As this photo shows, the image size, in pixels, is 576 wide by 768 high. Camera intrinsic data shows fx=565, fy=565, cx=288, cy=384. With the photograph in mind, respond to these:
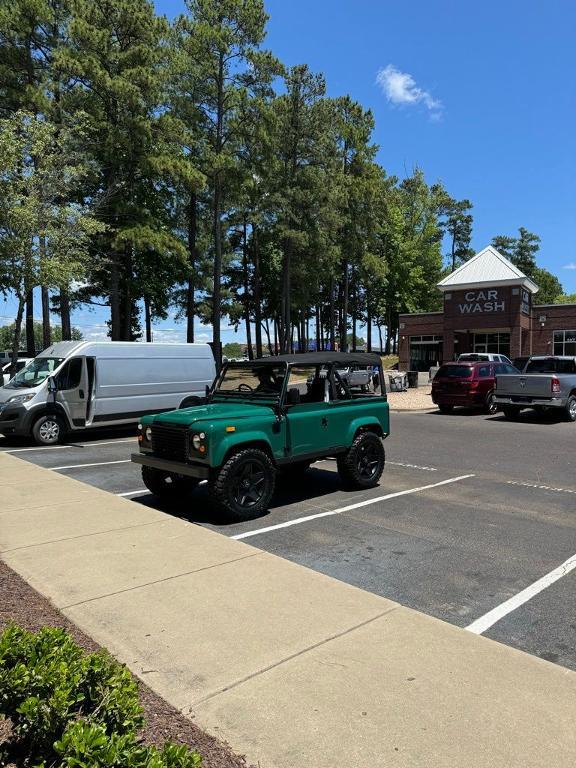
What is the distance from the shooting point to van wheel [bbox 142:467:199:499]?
7336 mm

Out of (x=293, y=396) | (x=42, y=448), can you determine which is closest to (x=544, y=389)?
(x=293, y=396)

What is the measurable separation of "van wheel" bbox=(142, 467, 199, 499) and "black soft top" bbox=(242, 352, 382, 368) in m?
1.83

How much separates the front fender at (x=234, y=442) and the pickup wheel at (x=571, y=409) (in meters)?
13.4

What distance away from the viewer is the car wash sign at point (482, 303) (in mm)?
40219

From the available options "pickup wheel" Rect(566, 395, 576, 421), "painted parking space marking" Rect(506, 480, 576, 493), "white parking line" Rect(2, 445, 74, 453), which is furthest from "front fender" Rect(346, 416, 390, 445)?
"pickup wheel" Rect(566, 395, 576, 421)

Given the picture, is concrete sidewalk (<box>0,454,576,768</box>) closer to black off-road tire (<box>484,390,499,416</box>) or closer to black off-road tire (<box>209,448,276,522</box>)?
black off-road tire (<box>209,448,276,522</box>)

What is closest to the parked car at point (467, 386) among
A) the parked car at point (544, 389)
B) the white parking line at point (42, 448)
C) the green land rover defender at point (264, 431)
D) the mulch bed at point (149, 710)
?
the parked car at point (544, 389)

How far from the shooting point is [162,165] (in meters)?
26.8

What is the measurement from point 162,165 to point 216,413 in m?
23.3

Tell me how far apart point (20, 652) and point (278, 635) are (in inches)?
63.3

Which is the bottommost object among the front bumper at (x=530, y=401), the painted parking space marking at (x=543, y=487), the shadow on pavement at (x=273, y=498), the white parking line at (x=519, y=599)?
the painted parking space marking at (x=543, y=487)

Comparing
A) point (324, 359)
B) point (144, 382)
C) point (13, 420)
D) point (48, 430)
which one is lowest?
point (48, 430)

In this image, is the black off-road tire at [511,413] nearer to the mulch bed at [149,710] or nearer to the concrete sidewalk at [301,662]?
the concrete sidewalk at [301,662]

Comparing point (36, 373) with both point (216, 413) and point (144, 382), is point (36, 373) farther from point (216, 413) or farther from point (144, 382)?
point (216, 413)
